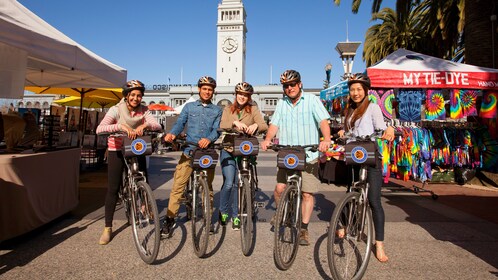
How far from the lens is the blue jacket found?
416 cm

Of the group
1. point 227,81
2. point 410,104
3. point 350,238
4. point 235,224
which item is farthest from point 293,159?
point 227,81

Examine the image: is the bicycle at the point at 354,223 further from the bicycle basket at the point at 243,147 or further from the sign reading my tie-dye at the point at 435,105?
the sign reading my tie-dye at the point at 435,105

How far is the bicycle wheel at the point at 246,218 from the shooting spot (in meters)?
3.34

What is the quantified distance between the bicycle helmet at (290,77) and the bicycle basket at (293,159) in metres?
0.85

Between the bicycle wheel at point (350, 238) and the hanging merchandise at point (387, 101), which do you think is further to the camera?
the hanging merchandise at point (387, 101)

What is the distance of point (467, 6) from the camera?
8.99 m

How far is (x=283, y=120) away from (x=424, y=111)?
5104mm

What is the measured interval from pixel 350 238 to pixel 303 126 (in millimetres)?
1379

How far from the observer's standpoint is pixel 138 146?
3.53m

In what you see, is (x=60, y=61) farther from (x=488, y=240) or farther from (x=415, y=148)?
(x=415, y=148)

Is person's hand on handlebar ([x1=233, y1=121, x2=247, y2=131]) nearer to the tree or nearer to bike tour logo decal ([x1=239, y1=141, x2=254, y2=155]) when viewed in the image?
bike tour logo decal ([x1=239, y1=141, x2=254, y2=155])

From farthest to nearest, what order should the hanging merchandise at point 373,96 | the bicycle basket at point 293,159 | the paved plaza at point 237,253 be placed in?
the hanging merchandise at point 373,96
the bicycle basket at point 293,159
the paved plaza at point 237,253

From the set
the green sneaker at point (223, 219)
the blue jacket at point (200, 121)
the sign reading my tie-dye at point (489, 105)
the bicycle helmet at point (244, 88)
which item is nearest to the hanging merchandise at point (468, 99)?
the sign reading my tie-dye at point (489, 105)

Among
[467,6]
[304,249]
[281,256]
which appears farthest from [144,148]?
[467,6]
